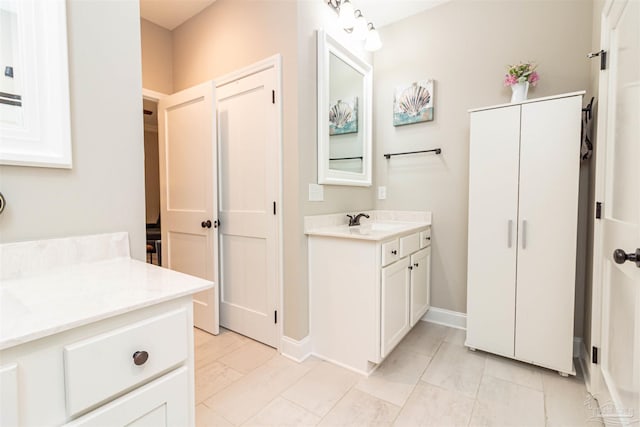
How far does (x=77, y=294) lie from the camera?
30.8 inches

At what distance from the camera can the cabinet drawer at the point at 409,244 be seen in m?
2.03

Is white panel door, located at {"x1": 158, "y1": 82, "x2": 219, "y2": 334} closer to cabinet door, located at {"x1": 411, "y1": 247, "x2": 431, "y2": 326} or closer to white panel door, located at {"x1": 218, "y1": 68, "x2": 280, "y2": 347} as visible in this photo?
white panel door, located at {"x1": 218, "y1": 68, "x2": 280, "y2": 347}

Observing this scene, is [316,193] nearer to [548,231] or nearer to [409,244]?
[409,244]

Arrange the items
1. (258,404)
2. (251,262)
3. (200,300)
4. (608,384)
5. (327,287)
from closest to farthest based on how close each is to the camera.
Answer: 1. (608,384)
2. (258,404)
3. (327,287)
4. (251,262)
5. (200,300)

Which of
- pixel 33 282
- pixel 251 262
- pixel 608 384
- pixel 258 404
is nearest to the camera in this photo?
pixel 33 282

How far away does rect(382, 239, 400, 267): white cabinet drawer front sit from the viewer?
5.88ft

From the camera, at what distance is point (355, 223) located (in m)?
2.41

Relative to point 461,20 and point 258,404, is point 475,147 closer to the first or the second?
point 461,20

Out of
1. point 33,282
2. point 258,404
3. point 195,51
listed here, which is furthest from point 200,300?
point 195,51

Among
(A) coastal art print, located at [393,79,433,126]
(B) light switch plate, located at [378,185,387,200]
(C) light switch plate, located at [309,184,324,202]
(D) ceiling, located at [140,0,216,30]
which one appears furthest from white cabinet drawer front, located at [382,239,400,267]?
(D) ceiling, located at [140,0,216,30]

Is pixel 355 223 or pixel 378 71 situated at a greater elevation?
pixel 378 71

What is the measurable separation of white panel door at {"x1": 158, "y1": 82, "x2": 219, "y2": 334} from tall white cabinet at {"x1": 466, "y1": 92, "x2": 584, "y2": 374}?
195cm

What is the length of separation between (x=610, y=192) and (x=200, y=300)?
2.79 metres

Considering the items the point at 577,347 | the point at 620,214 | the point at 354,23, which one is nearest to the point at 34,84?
the point at 354,23
